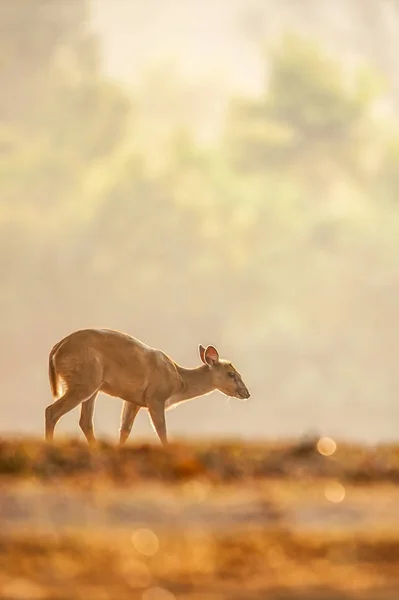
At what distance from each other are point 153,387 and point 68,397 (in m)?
1.83

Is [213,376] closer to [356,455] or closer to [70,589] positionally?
[356,455]

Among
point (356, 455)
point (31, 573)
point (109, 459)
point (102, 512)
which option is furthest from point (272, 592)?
point (356, 455)

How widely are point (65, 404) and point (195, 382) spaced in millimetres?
3351

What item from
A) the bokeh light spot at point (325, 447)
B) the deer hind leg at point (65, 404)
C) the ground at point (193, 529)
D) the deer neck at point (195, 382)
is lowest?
the ground at point (193, 529)

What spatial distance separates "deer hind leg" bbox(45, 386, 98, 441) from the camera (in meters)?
16.5

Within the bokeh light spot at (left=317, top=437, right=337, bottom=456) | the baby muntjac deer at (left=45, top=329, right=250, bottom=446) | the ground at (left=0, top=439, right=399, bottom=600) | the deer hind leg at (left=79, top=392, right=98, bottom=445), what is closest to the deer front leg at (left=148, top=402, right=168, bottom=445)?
the baby muntjac deer at (left=45, top=329, right=250, bottom=446)

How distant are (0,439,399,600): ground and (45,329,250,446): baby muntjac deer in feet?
27.0

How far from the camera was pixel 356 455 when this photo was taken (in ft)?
31.1

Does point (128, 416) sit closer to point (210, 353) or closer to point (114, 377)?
point (114, 377)

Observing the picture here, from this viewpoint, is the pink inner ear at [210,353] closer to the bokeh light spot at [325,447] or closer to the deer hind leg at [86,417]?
the deer hind leg at [86,417]

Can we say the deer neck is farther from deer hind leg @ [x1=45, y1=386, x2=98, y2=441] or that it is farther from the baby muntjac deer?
deer hind leg @ [x1=45, y1=386, x2=98, y2=441]

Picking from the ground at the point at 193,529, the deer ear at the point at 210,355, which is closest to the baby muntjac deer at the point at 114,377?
the deer ear at the point at 210,355

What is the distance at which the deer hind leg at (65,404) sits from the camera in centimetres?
1650

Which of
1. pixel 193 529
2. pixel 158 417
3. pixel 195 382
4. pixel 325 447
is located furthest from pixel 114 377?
pixel 193 529
